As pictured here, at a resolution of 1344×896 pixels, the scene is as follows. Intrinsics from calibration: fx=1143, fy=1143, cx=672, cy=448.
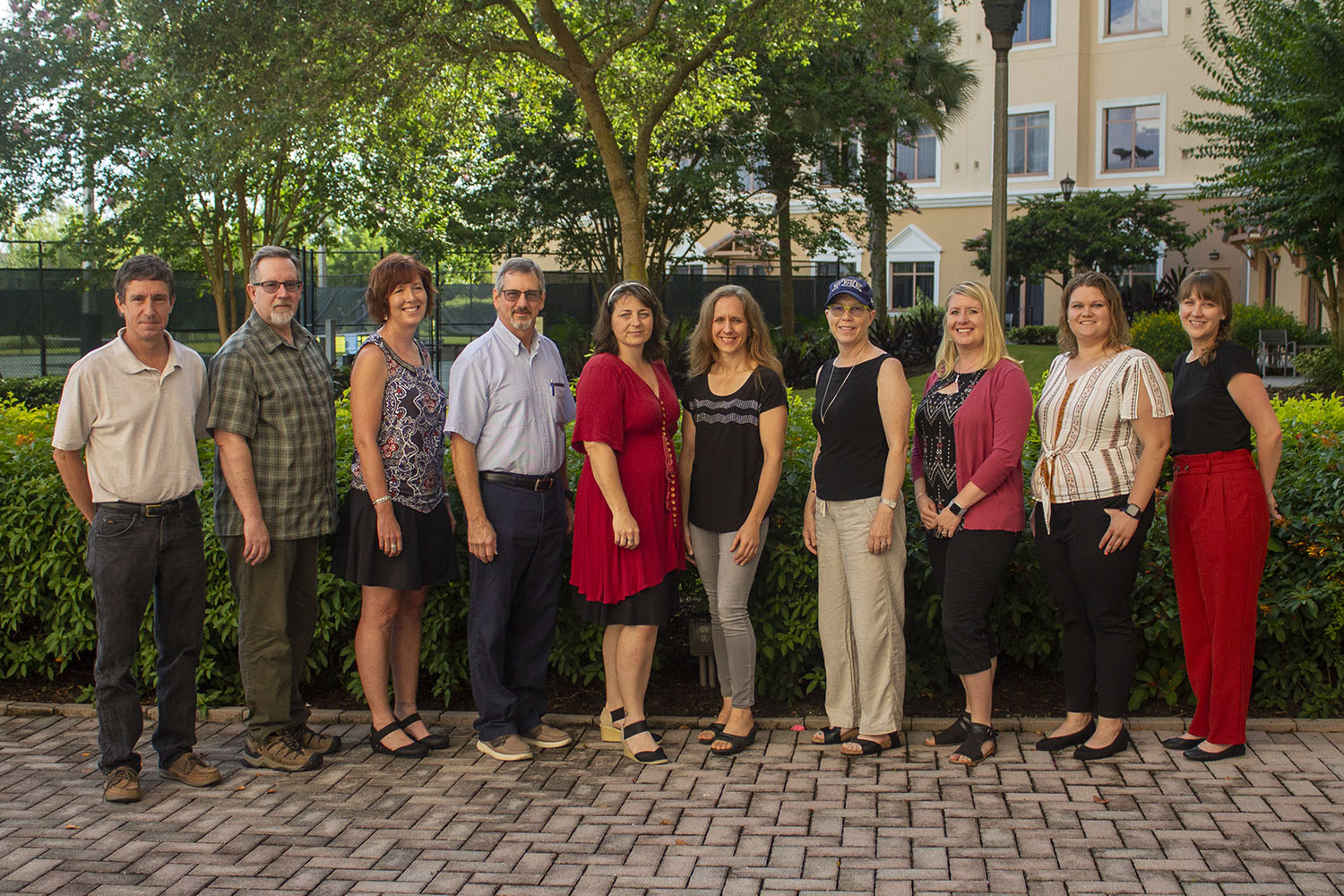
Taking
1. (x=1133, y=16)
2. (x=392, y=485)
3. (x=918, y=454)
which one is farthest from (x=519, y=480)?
(x=1133, y=16)

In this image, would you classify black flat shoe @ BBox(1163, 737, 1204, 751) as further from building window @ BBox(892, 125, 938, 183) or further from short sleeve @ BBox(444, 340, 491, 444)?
building window @ BBox(892, 125, 938, 183)

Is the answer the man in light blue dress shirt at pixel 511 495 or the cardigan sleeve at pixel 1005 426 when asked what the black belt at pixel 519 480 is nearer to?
the man in light blue dress shirt at pixel 511 495

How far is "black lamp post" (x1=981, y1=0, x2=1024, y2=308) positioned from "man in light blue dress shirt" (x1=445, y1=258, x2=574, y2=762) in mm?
4801

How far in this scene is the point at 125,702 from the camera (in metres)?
4.51

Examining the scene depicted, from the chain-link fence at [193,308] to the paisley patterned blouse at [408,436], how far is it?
569 inches

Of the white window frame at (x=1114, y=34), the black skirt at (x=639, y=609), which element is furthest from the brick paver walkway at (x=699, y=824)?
the white window frame at (x=1114, y=34)

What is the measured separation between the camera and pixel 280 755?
4707 mm

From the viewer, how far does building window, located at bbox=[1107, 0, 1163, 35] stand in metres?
39.8

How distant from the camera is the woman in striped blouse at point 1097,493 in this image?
445cm

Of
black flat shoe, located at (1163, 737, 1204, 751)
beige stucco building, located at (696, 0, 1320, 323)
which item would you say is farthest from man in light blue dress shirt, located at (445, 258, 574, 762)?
beige stucco building, located at (696, 0, 1320, 323)

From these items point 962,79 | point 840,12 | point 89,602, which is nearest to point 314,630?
point 89,602

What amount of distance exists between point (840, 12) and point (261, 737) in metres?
12.7

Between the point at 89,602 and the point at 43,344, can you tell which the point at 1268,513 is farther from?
the point at 43,344

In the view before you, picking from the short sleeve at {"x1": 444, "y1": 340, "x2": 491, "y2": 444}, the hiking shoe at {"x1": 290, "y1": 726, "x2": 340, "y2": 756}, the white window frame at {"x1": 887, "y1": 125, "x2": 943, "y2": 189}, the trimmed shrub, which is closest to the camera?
the short sleeve at {"x1": 444, "y1": 340, "x2": 491, "y2": 444}
